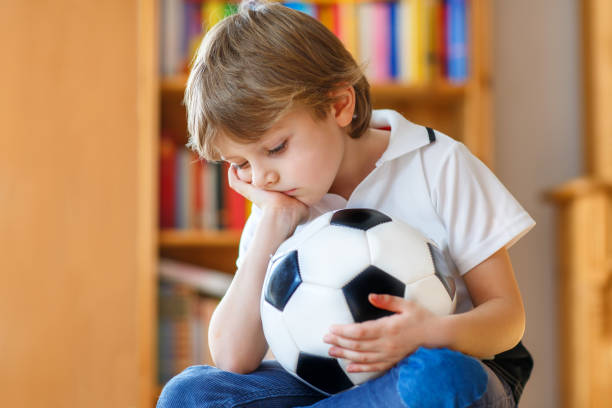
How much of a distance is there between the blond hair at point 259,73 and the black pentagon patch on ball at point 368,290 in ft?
0.88

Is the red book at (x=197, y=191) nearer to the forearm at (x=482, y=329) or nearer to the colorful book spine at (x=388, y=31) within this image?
the colorful book spine at (x=388, y=31)

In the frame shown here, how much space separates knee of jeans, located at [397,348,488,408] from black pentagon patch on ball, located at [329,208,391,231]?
7.7 inches

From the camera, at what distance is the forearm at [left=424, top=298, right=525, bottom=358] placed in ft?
2.79

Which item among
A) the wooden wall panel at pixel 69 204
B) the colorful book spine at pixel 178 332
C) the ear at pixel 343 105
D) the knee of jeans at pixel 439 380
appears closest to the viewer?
the knee of jeans at pixel 439 380

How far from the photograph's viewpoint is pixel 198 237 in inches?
79.2

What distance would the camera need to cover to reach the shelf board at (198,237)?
200 centimetres

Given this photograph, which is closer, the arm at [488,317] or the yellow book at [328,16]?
the arm at [488,317]

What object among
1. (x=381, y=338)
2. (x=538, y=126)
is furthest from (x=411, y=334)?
(x=538, y=126)

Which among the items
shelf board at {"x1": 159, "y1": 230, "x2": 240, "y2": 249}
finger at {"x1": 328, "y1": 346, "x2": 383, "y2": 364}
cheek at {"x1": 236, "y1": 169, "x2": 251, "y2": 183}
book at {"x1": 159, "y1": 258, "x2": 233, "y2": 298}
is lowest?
book at {"x1": 159, "y1": 258, "x2": 233, "y2": 298}

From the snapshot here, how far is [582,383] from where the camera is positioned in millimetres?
1979

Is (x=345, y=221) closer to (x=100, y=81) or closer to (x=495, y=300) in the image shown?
(x=495, y=300)

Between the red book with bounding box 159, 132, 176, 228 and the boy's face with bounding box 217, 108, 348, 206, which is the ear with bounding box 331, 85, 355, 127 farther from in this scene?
the red book with bounding box 159, 132, 176, 228

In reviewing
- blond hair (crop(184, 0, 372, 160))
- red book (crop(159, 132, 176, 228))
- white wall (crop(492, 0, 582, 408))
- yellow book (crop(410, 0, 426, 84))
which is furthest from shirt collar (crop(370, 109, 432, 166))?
white wall (crop(492, 0, 582, 408))

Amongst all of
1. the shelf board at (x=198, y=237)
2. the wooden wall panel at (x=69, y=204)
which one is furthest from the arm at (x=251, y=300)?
the wooden wall panel at (x=69, y=204)
